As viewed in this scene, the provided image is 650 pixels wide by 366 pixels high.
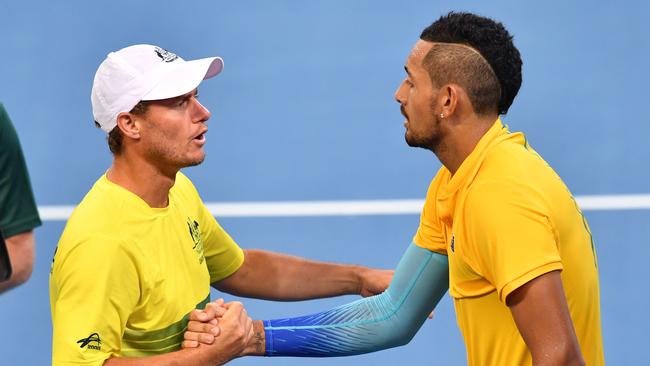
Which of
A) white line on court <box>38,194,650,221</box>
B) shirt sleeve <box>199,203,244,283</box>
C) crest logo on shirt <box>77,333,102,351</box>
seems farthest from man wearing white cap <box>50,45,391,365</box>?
white line on court <box>38,194,650,221</box>

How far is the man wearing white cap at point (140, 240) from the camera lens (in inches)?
153

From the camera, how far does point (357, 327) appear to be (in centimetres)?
475

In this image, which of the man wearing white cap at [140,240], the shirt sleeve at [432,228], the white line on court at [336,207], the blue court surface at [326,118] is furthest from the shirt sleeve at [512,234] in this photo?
the white line on court at [336,207]

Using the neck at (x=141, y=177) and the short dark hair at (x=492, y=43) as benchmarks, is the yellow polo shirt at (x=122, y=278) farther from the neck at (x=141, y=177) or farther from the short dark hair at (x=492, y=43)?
the short dark hair at (x=492, y=43)

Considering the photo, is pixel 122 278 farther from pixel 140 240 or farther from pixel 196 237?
pixel 196 237

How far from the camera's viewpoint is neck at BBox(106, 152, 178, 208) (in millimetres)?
4215

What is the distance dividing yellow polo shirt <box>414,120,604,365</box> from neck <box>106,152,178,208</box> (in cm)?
101

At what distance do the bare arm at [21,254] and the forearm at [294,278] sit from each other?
103cm

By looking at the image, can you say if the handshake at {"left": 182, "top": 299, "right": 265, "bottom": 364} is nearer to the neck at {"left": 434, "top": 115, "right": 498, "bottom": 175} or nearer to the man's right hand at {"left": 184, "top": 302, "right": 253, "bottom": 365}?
the man's right hand at {"left": 184, "top": 302, "right": 253, "bottom": 365}

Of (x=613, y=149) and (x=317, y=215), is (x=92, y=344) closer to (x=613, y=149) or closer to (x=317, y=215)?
(x=317, y=215)

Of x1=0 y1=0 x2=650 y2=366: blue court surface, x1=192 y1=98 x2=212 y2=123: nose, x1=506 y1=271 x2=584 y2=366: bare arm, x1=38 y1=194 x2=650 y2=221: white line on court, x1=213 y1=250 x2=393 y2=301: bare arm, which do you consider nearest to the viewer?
x1=506 y1=271 x2=584 y2=366: bare arm

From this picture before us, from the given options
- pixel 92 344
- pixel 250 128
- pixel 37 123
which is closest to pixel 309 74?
pixel 250 128

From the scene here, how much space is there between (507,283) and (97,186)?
1530 millimetres

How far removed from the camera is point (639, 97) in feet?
25.1
